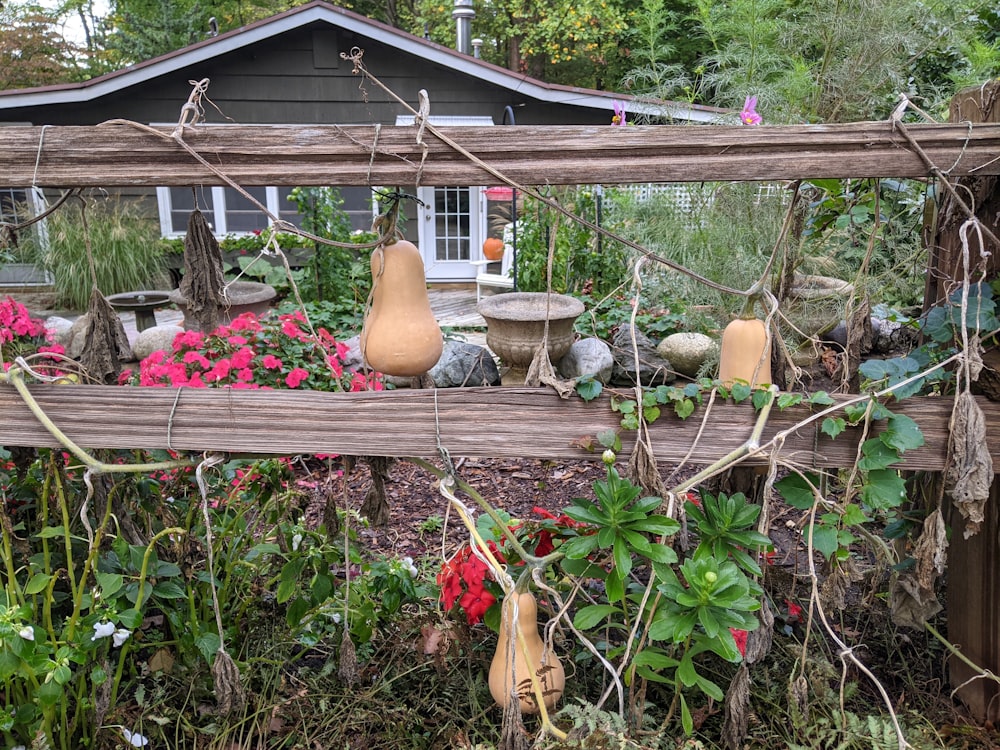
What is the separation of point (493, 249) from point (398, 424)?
748 cm

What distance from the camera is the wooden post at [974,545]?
1.67 meters

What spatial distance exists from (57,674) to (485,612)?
3.11 feet

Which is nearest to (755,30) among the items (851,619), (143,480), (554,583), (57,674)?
(851,619)

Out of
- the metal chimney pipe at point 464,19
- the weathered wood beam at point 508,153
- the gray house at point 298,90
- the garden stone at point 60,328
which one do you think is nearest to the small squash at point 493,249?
the gray house at point 298,90

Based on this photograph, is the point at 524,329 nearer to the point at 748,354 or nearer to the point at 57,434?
the point at 748,354

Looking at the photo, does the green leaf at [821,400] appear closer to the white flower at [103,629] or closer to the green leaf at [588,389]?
the green leaf at [588,389]

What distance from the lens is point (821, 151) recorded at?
1.44m

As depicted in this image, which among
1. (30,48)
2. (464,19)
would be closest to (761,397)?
(464,19)

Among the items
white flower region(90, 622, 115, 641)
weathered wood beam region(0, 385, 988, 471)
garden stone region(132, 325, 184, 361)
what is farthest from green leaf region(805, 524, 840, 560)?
garden stone region(132, 325, 184, 361)

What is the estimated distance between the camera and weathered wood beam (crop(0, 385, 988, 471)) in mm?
1636

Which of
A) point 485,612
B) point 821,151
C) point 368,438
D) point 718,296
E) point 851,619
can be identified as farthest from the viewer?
point 718,296

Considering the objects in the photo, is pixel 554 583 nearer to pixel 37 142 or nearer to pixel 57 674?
pixel 57 674

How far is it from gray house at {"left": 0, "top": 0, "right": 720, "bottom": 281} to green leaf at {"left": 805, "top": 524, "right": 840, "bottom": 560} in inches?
300

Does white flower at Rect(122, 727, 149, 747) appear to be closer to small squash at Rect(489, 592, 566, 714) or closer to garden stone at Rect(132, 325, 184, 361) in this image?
small squash at Rect(489, 592, 566, 714)
